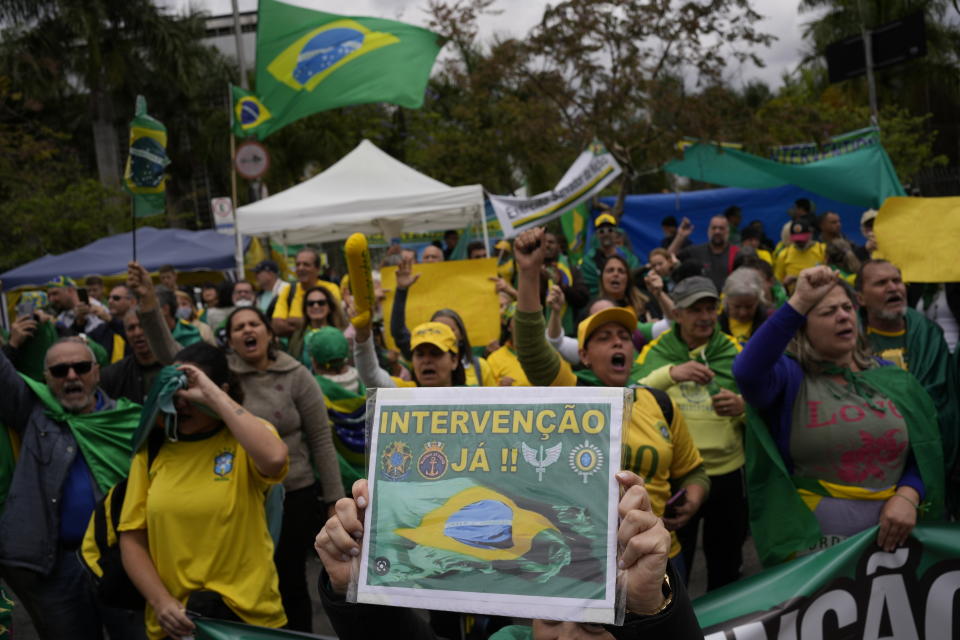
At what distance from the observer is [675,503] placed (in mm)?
3555

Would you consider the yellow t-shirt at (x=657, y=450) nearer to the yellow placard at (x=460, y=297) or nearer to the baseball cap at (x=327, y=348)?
the baseball cap at (x=327, y=348)

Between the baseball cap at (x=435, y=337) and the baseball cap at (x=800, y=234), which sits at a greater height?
the baseball cap at (x=800, y=234)

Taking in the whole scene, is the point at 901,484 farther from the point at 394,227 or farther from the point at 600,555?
the point at 394,227

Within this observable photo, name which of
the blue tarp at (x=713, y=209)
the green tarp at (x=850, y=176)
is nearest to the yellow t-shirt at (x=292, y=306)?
the green tarp at (x=850, y=176)

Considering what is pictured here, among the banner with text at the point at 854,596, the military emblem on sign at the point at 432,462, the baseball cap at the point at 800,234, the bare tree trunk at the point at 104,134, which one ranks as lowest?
the banner with text at the point at 854,596

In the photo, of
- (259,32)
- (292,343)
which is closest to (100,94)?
(259,32)

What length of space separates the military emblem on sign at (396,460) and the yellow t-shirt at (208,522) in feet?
4.94

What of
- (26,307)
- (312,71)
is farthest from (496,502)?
(312,71)

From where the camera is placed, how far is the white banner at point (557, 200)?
8.70 m

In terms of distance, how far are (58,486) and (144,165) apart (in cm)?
199

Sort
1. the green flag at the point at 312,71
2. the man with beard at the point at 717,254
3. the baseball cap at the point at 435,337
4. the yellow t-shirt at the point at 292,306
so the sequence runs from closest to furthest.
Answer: the baseball cap at the point at 435,337, the yellow t-shirt at the point at 292,306, the man with beard at the point at 717,254, the green flag at the point at 312,71

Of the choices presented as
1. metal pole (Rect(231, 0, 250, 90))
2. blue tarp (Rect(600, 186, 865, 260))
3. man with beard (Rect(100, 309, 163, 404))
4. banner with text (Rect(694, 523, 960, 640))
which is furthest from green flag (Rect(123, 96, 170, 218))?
metal pole (Rect(231, 0, 250, 90))

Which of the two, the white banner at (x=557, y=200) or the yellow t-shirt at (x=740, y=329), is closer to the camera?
the yellow t-shirt at (x=740, y=329)

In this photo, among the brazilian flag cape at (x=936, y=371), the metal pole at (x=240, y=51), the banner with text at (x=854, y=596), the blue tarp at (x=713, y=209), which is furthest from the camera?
the metal pole at (x=240, y=51)
